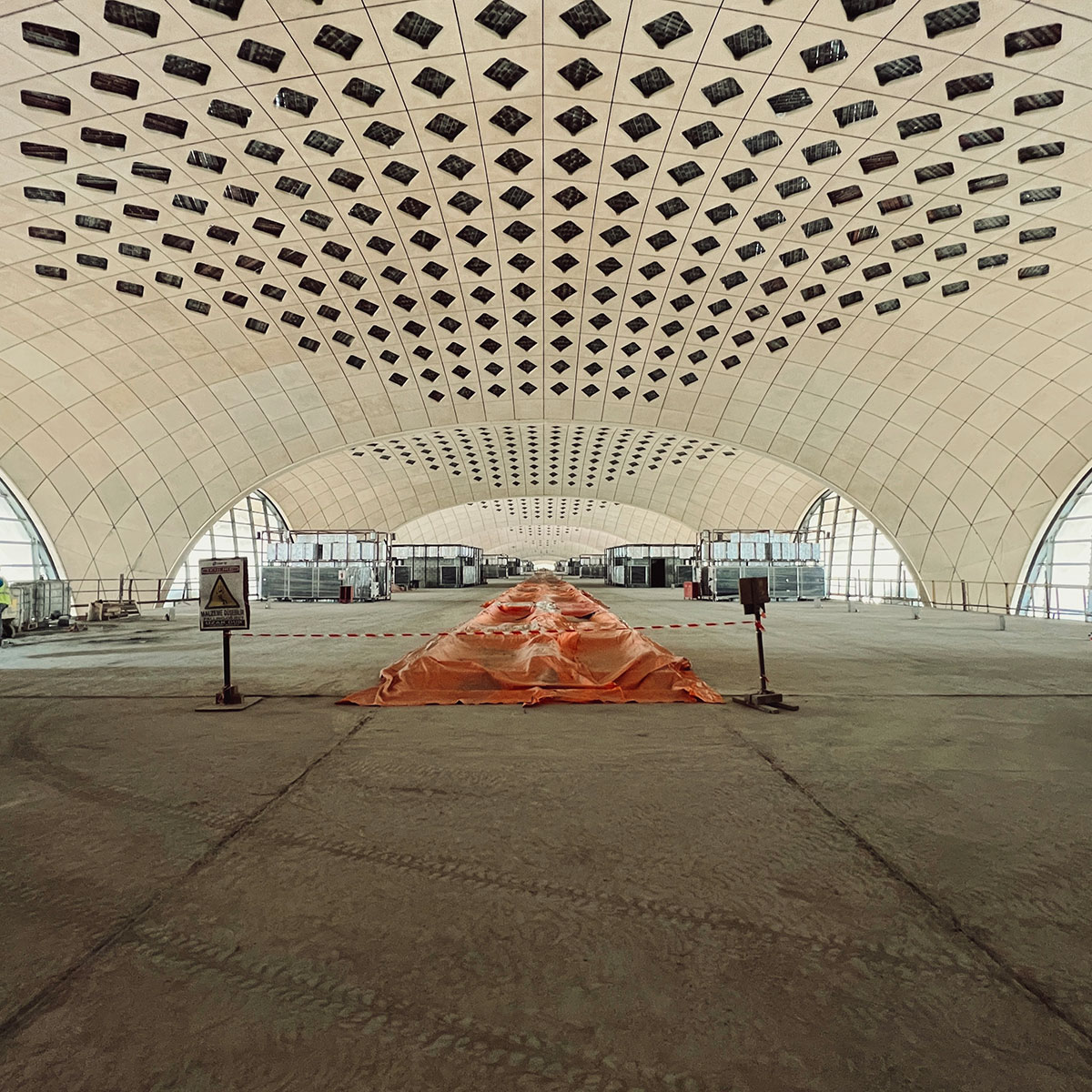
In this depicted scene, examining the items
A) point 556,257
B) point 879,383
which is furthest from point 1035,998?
point 879,383

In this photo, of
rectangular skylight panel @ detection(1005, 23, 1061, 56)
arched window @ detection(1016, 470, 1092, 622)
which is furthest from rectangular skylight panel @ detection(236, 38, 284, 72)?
arched window @ detection(1016, 470, 1092, 622)

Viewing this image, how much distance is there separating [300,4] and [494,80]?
4349 millimetres

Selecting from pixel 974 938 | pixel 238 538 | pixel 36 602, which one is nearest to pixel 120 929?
pixel 974 938

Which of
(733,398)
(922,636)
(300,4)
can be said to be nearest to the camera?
(300,4)

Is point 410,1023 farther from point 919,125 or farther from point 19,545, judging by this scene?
point 19,545

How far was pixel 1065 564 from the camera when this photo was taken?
25.0 m

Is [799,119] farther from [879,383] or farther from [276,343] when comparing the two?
[276,343]

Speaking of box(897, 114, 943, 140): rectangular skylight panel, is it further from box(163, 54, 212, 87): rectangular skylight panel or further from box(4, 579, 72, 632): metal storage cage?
box(4, 579, 72, 632): metal storage cage

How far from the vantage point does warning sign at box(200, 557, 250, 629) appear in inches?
279

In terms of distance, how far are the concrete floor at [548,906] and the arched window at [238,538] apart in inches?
1429

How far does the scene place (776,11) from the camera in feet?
42.0

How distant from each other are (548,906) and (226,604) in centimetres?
579

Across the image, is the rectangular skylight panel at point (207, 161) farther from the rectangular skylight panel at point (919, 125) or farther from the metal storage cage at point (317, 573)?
the metal storage cage at point (317, 573)

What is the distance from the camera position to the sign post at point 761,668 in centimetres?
692
